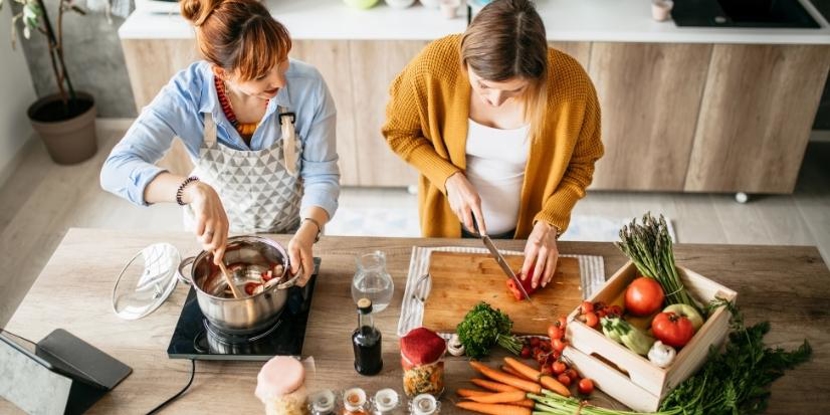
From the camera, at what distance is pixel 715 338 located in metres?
1.63

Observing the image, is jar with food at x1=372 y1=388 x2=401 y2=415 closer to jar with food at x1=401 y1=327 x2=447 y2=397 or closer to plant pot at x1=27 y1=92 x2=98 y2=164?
jar with food at x1=401 y1=327 x2=447 y2=397

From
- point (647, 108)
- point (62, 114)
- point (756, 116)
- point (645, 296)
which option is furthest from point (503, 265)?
point (62, 114)

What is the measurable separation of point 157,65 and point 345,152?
0.92 meters

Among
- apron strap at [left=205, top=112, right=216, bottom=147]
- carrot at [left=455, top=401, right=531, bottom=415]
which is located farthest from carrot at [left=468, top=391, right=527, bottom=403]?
apron strap at [left=205, top=112, right=216, bottom=147]

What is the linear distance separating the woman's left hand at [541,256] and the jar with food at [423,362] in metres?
0.37

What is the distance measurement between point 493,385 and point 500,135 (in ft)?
2.37

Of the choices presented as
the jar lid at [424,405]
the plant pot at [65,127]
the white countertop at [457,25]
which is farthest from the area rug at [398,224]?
the jar lid at [424,405]

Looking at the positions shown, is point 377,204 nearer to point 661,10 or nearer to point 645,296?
point 661,10

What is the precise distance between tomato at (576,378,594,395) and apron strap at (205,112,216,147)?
3.58ft

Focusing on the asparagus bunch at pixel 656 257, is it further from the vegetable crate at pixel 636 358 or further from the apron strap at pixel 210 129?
the apron strap at pixel 210 129

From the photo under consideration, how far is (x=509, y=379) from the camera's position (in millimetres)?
1618

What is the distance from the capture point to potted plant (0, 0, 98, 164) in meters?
3.73

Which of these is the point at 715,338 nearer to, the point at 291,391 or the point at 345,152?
the point at 291,391

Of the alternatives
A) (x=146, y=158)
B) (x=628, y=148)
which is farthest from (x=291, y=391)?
(x=628, y=148)
